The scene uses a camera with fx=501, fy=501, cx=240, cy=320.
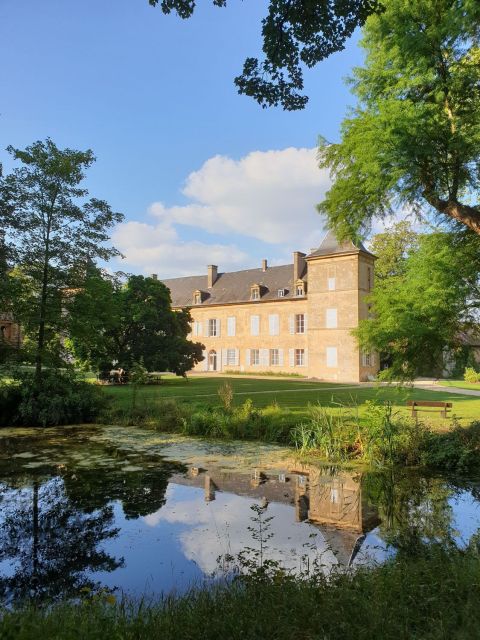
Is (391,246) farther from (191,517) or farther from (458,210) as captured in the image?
(191,517)

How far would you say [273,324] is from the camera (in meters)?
39.0

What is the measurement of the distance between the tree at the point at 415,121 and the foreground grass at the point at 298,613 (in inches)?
274

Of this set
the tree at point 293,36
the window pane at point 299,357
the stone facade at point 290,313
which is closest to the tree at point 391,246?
the stone facade at point 290,313

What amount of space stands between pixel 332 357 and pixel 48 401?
70.0ft

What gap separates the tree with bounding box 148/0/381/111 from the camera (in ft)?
14.5

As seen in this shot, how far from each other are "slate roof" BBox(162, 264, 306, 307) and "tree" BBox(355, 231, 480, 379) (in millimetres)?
28213

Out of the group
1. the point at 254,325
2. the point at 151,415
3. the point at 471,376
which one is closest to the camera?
the point at 151,415

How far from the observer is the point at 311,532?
5523mm

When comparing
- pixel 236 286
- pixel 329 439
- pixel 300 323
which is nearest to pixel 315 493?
pixel 329 439

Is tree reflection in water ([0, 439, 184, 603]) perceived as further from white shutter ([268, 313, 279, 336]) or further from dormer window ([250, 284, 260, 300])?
dormer window ([250, 284, 260, 300])

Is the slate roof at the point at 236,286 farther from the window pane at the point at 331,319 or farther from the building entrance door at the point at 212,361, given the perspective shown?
the window pane at the point at 331,319

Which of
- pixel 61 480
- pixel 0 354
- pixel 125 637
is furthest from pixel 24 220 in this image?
pixel 125 637

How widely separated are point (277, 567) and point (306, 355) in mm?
32839

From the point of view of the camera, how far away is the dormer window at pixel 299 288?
122 feet
